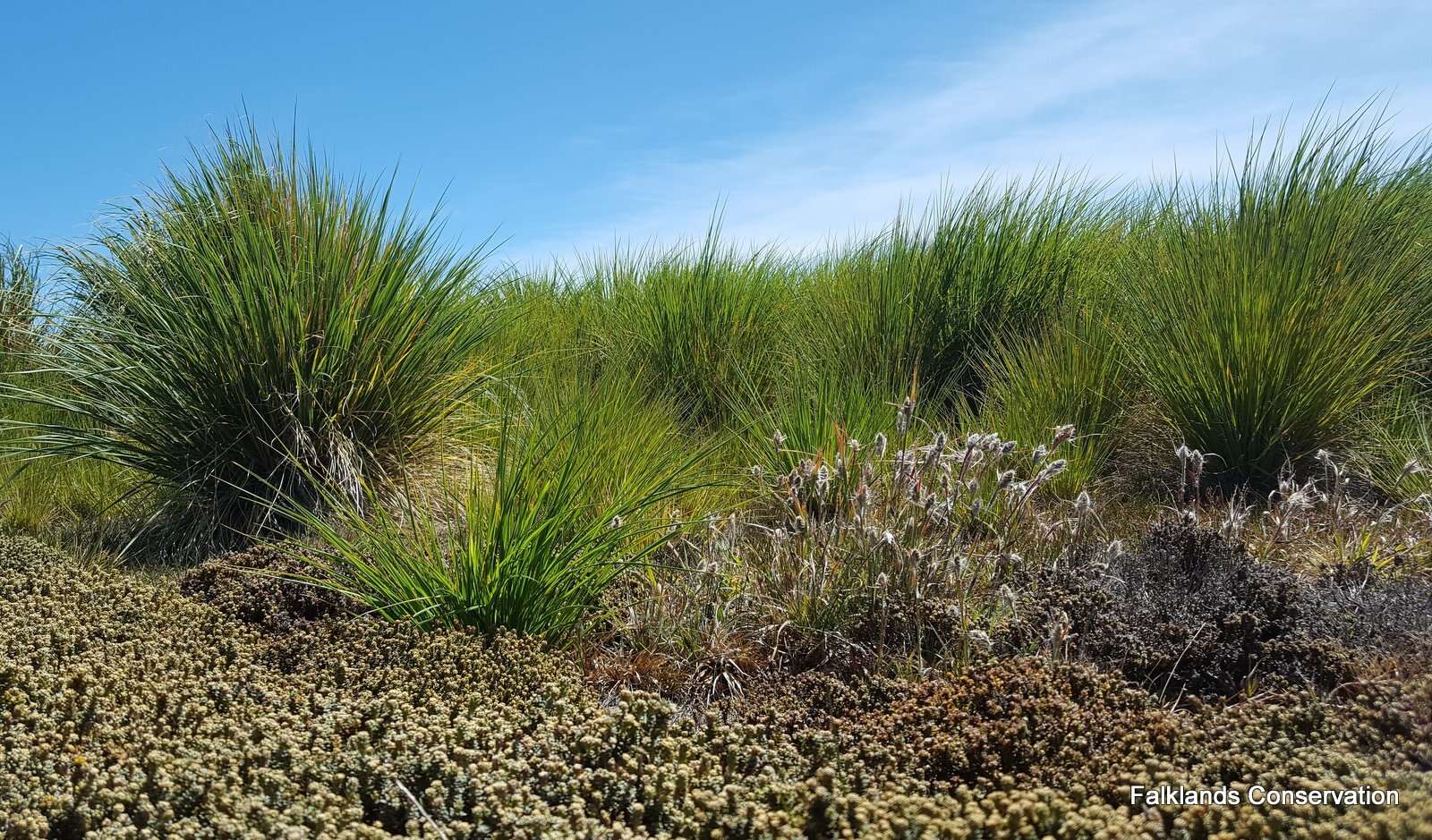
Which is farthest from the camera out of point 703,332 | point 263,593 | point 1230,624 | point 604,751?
point 703,332

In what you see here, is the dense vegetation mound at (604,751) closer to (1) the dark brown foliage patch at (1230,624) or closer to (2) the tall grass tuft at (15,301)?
(1) the dark brown foliage patch at (1230,624)

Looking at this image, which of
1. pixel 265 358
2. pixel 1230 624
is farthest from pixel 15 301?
pixel 1230 624

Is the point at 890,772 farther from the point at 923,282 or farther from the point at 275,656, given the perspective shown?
the point at 923,282

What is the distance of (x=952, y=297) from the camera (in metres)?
7.18

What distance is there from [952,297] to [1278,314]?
7.96ft

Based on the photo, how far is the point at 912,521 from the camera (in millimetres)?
3584

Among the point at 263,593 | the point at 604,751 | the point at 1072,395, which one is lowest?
the point at 604,751

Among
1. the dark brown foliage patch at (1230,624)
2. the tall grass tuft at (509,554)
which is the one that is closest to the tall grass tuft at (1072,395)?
the dark brown foliage patch at (1230,624)

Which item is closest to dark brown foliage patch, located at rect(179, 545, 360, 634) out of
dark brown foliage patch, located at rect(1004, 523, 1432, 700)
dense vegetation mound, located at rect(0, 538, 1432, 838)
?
dense vegetation mound, located at rect(0, 538, 1432, 838)

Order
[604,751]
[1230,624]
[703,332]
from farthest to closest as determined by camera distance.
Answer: [703,332] < [1230,624] < [604,751]

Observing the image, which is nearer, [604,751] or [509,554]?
[604,751]

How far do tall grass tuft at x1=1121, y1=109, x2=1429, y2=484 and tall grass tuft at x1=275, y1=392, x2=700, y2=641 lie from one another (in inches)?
128

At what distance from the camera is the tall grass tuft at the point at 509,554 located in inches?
132

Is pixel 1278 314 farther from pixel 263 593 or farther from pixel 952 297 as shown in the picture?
pixel 263 593
